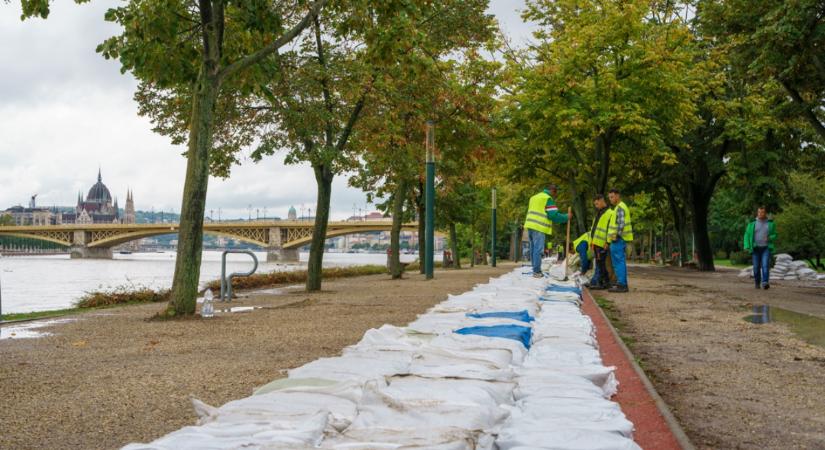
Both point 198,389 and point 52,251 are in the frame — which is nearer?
point 198,389

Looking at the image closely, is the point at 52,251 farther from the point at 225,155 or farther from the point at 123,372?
the point at 123,372

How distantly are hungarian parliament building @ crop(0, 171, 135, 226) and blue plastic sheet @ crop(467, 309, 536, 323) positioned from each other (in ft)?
546

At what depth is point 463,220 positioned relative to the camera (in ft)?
116

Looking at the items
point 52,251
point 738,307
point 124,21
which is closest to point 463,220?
point 738,307

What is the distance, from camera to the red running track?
354 centimetres

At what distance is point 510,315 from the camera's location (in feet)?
24.3

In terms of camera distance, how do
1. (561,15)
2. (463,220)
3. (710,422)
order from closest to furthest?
1. (710,422)
2. (561,15)
3. (463,220)

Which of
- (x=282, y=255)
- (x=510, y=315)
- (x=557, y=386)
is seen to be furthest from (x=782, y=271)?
(x=282, y=255)

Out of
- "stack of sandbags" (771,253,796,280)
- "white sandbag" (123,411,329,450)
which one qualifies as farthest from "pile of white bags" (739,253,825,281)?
"white sandbag" (123,411,329,450)

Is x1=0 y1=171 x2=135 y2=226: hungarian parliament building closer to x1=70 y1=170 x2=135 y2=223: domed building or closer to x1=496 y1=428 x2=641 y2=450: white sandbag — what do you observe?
x1=70 y1=170 x2=135 y2=223: domed building

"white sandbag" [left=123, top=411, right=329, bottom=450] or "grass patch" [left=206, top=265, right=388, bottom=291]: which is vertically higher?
"white sandbag" [left=123, top=411, right=329, bottom=450]

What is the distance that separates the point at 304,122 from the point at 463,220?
22274 millimetres

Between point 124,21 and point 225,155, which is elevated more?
point 124,21

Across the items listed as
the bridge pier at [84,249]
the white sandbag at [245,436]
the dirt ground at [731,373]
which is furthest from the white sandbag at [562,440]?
the bridge pier at [84,249]
